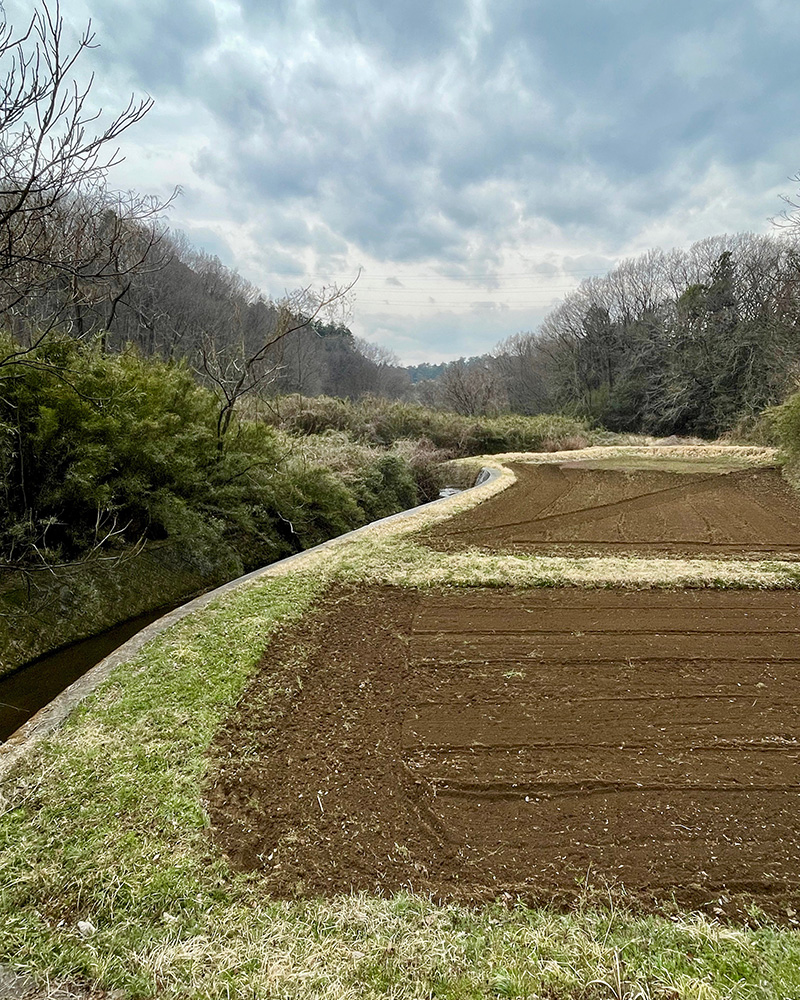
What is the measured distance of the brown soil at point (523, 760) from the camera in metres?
1.94

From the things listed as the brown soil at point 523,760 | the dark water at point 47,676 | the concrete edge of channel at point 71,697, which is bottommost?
the brown soil at point 523,760

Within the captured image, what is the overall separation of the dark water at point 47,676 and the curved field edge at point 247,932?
1.17 m

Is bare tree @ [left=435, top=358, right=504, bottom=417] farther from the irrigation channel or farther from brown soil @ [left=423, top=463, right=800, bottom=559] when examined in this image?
the irrigation channel

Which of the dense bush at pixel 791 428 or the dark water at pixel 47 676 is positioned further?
the dense bush at pixel 791 428

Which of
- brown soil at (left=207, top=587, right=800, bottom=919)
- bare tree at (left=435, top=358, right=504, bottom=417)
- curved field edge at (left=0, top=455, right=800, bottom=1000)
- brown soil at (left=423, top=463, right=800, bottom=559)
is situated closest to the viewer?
curved field edge at (left=0, top=455, right=800, bottom=1000)

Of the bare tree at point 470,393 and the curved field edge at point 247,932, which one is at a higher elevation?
the bare tree at point 470,393

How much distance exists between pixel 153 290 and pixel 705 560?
75.5 ft

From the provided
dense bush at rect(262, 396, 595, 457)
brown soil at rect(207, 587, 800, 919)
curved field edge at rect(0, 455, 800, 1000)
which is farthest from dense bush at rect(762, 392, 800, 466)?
curved field edge at rect(0, 455, 800, 1000)

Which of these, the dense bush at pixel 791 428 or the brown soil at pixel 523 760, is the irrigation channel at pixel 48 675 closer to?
the brown soil at pixel 523 760

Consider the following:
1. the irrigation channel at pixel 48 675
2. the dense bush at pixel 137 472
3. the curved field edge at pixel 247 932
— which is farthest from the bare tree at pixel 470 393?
the curved field edge at pixel 247 932

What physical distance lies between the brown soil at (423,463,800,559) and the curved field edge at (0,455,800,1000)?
14.7 ft

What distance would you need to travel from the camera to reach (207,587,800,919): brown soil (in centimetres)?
194

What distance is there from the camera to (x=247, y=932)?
1665 mm

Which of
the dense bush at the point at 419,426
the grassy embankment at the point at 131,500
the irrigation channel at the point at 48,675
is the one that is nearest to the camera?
the irrigation channel at the point at 48,675
